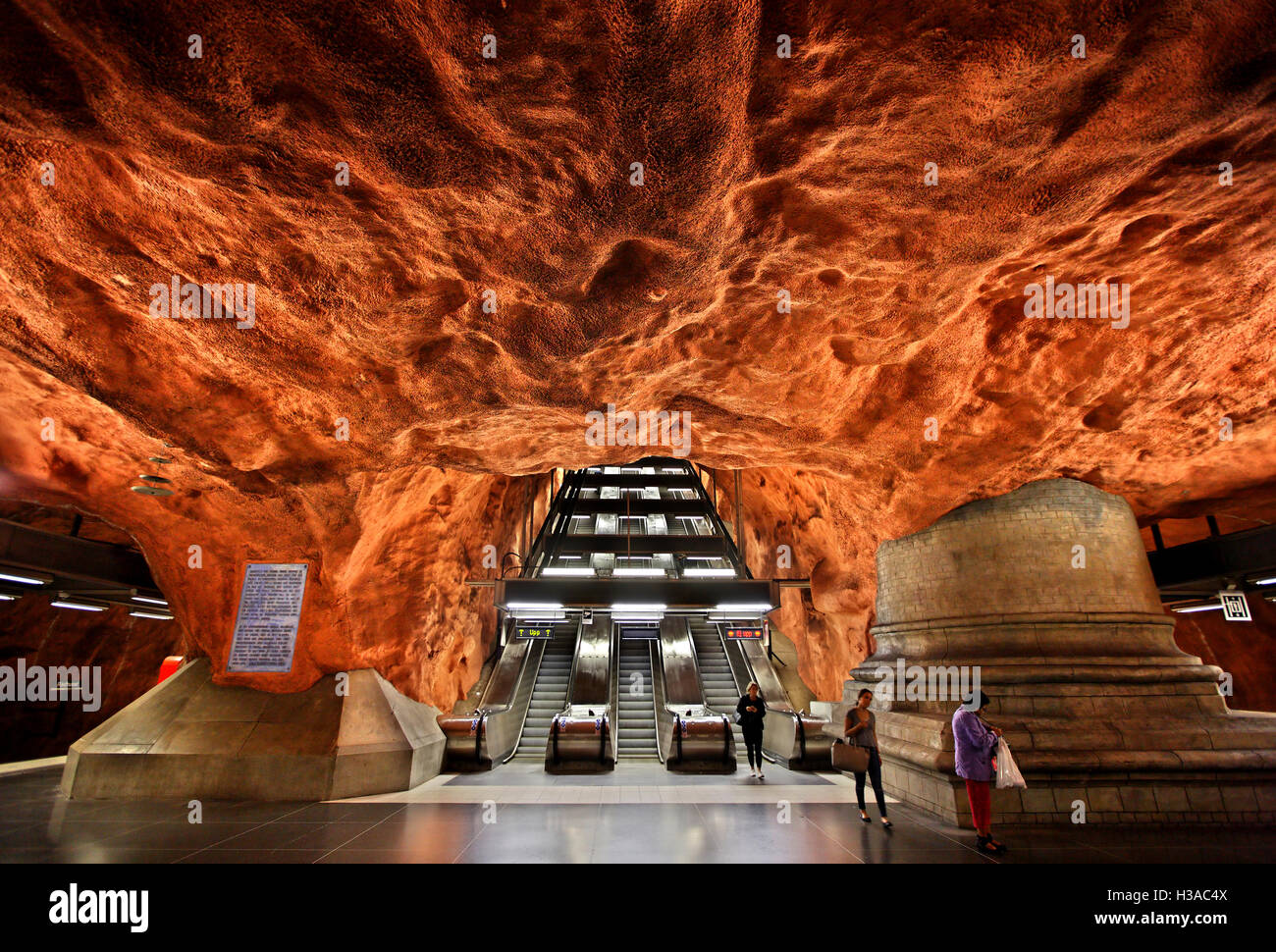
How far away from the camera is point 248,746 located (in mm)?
6461

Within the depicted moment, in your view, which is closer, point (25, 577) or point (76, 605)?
point (25, 577)

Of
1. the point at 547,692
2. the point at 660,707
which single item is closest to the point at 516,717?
the point at 547,692

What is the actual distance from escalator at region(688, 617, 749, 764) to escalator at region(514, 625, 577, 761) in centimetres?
300

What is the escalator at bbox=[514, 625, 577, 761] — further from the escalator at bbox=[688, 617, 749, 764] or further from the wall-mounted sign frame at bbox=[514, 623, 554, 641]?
the escalator at bbox=[688, 617, 749, 764]

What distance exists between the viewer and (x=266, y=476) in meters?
5.92

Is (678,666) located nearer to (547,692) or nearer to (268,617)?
(547,692)

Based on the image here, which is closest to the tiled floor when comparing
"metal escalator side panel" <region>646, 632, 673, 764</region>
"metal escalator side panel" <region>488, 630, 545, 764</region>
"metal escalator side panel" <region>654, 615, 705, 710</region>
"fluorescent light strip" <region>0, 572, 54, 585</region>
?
"metal escalator side panel" <region>488, 630, 545, 764</region>

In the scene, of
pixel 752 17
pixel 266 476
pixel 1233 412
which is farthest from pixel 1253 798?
pixel 266 476

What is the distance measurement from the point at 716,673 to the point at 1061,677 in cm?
775

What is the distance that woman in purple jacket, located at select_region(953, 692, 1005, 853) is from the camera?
172 inches

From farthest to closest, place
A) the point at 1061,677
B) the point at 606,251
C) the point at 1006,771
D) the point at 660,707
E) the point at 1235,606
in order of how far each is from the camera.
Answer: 1. the point at 660,707
2. the point at 1235,606
3. the point at 1061,677
4. the point at 1006,771
5. the point at 606,251

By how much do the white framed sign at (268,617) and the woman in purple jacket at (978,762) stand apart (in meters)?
7.29
